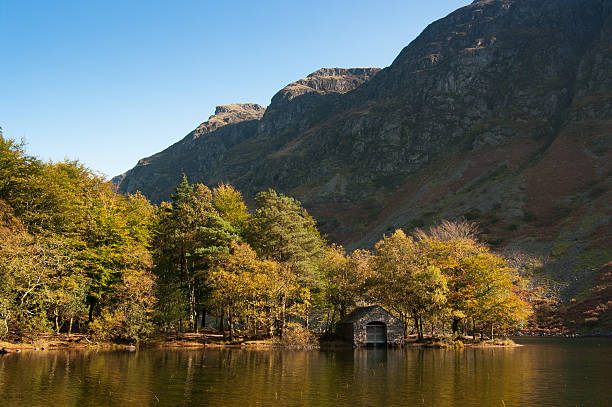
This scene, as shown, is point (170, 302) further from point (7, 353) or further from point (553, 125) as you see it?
point (553, 125)

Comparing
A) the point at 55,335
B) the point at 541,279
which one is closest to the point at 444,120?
the point at 541,279

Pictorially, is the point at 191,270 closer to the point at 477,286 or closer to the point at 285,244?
the point at 285,244

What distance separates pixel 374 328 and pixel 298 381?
101ft

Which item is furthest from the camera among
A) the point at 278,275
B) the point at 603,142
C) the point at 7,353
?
the point at 603,142

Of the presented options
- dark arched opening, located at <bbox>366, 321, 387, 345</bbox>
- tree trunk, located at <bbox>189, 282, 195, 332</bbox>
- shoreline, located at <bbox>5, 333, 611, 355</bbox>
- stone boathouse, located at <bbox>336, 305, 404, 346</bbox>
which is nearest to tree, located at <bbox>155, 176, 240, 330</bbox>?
tree trunk, located at <bbox>189, 282, 195, 332</bbox>

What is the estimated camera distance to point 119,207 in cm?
5641

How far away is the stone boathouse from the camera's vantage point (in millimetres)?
54750

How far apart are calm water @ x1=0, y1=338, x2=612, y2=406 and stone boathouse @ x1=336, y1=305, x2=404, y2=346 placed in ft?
44.0

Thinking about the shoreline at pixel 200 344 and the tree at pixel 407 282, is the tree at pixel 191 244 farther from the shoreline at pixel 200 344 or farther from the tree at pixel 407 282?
the tree at pixel 407 282

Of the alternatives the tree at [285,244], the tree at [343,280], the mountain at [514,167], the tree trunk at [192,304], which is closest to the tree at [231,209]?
the tree at [285,244]

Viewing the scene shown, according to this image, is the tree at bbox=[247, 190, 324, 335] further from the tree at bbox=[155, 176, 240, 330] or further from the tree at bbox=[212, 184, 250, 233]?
the tree at bbox=[212, 184, 250, 233]

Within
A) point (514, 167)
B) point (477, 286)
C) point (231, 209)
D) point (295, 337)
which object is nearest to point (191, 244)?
point (231, 209)

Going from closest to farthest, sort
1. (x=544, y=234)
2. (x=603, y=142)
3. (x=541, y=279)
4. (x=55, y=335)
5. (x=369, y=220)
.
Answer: (x=55, y=335) < (x=541, y=279) < (x=544, y=234) < (x=603, y=142) < (x=369, y=220)

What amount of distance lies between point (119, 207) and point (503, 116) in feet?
550
